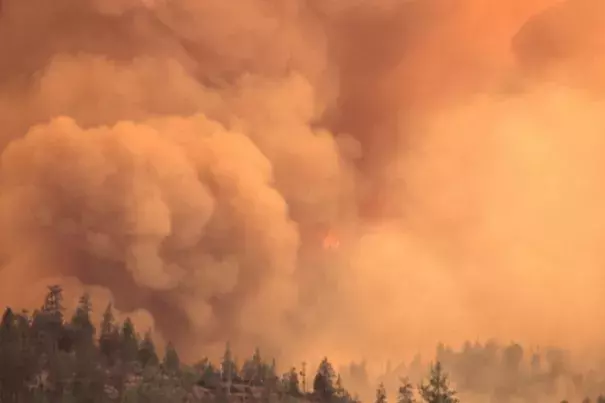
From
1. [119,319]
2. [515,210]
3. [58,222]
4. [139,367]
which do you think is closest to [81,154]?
[58,222]

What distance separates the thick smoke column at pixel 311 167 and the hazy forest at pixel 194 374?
0.40 feet

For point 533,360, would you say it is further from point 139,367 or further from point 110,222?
point 110,222

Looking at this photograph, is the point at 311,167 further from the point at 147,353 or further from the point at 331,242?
the point at 147,353

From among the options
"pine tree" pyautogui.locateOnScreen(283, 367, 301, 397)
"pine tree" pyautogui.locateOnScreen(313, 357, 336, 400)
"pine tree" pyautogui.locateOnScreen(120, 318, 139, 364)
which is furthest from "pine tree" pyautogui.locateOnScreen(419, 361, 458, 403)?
"pine tree" pyautogui.locateOnScreen(120, 318, 139, 364)

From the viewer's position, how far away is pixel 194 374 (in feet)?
12.4

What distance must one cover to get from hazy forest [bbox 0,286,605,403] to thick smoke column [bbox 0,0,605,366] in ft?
0.40

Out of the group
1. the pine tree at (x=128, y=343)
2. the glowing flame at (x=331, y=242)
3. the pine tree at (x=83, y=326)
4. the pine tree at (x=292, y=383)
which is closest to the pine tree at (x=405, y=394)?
the pine tree at (x=292, y=383)

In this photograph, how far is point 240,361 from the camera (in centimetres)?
384

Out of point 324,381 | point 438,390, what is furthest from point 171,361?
point 438,390

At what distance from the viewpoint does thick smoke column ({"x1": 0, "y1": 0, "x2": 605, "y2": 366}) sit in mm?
3877

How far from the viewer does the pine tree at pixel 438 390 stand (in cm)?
374

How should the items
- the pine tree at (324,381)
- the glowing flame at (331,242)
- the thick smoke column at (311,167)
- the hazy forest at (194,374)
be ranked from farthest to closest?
the glowing flame at (331,242) → the thick smoke column at (311,167) → the pine tree at (324,381) → the hazy forest at (194,374)

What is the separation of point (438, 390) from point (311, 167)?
141 cm

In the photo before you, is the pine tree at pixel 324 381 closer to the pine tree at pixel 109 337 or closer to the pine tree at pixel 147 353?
the pine tree at pixel 147 353
